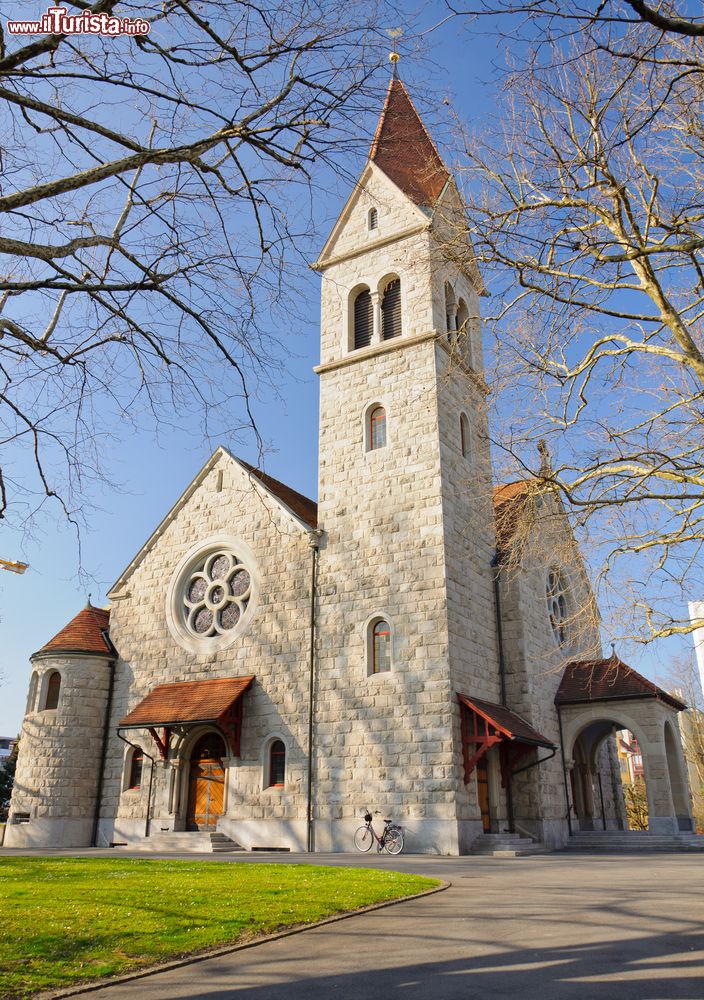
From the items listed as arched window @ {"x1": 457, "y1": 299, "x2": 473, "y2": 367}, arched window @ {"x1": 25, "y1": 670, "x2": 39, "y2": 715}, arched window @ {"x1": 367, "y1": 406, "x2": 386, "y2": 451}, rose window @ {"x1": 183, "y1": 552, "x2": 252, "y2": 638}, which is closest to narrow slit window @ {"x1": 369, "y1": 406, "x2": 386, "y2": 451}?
arched window @ {"x1": 367, "y1": 406, "x2": 386, "y2": 451}

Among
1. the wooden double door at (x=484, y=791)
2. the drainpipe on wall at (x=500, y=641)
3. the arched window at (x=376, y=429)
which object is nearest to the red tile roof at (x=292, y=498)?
the arched window at (x=376, y=429)

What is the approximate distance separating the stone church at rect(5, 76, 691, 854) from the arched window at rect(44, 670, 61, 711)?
0.22 ft

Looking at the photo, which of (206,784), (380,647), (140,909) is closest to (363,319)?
(380,647)

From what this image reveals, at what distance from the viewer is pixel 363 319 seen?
23.2 metres

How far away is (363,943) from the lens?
22.3 ft

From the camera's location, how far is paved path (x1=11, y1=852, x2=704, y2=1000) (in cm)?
533

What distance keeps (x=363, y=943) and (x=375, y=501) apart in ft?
46.0

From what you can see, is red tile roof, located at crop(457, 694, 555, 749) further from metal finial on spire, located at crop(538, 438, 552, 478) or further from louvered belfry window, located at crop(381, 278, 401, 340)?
louvered belfry window, located at crop(381, 278, 401, 340)

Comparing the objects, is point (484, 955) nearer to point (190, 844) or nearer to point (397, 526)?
point (397, 526)

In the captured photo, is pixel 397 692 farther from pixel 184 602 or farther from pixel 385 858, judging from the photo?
pixel 184 602

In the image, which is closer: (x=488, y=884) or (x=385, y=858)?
(x=488, y=884)

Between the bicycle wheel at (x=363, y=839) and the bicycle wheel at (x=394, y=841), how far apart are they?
0.38 m

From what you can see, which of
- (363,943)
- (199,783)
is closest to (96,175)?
(363,943)

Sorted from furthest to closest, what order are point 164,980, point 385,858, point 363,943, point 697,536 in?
point 385,858 → point 697,536 → point 363,943 → point 164,980
